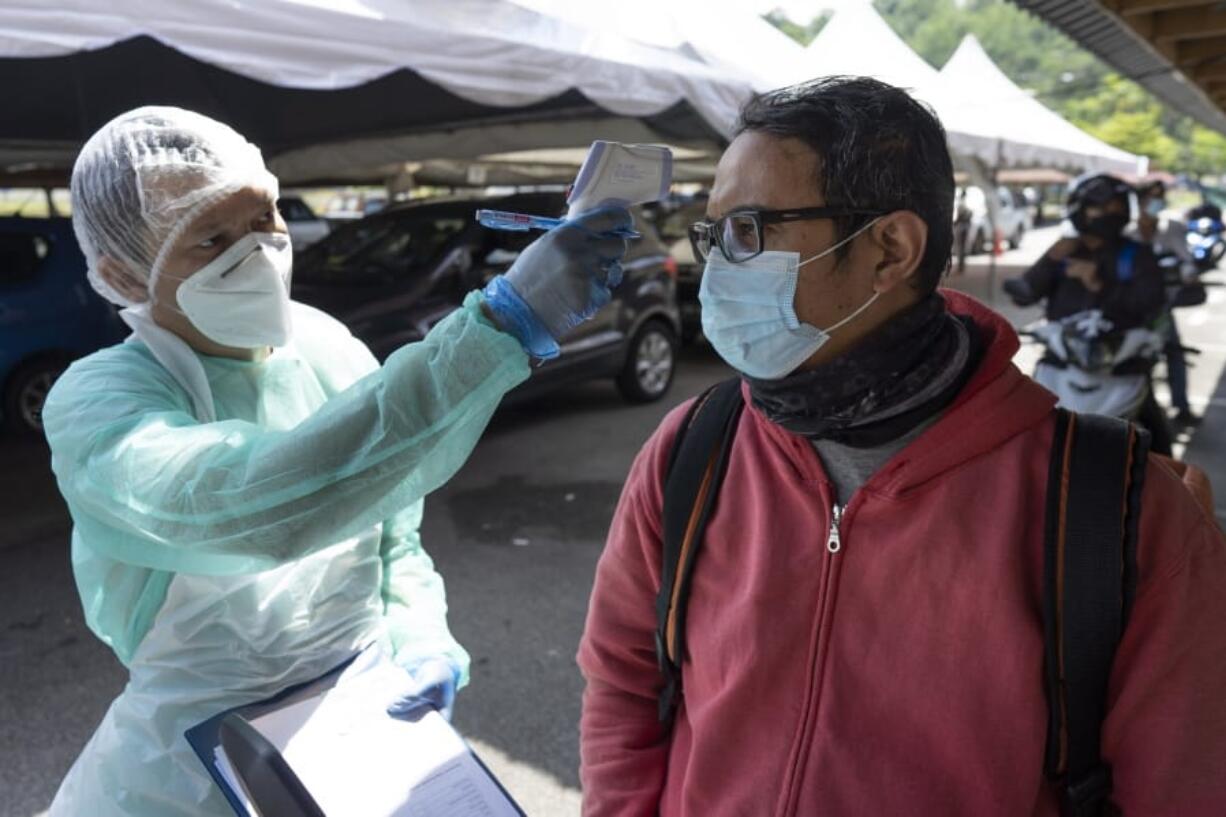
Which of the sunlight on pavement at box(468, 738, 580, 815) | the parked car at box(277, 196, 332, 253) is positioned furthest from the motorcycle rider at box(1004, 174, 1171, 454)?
the parked car at box(277, 196, 332, 253)

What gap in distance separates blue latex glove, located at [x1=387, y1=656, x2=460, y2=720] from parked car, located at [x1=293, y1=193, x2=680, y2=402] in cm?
385

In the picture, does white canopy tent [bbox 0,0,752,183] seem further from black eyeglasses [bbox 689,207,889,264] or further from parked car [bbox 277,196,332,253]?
parked car [bbox 277,196,332,253]

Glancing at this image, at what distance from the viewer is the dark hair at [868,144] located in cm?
111

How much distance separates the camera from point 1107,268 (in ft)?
15.5

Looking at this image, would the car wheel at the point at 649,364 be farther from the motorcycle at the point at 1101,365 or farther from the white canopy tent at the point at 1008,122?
the white canopy tent at the point at 1008,122

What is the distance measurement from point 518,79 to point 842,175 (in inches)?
148

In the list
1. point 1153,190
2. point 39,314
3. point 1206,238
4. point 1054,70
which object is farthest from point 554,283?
point 1054,70

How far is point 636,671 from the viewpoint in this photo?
4.48 feet

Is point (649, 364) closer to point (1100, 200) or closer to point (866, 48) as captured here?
point (1100, 200)

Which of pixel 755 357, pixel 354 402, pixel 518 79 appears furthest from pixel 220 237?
pixel 518 79

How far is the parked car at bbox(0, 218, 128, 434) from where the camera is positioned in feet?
21.0

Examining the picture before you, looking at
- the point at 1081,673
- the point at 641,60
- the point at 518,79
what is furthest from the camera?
the point at 641,60

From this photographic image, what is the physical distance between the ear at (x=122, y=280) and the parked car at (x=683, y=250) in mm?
6546

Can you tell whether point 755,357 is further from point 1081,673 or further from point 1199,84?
point 1199,84
